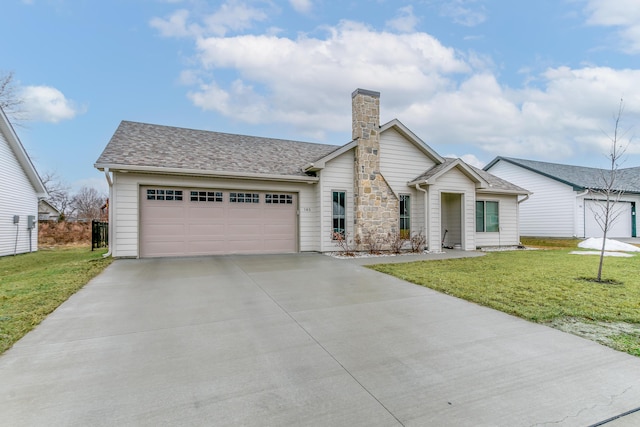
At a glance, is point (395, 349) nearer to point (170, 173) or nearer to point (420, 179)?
point (170, 173)

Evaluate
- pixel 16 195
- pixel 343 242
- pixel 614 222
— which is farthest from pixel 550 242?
pixel 16 195

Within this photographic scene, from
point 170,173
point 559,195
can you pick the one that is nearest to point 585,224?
point 559,195

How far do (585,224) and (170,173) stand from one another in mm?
20973

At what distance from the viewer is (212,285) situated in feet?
19.9

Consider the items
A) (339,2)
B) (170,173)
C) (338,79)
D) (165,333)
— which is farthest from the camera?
(338,79)

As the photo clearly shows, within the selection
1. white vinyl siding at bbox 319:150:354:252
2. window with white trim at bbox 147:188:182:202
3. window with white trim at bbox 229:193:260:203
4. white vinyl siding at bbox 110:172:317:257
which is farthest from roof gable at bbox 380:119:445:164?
window with white trim at bbox 147:188:182:202

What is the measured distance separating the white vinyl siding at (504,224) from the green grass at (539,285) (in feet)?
14.6

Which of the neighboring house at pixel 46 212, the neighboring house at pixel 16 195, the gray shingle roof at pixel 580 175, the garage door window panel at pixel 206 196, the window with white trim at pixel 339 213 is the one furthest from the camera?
the neighboring house at pixel 46 212

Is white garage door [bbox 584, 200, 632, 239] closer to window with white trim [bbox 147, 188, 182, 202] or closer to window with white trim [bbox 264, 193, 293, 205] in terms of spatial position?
window with white trim [bbox 264, 193, 293, 205]

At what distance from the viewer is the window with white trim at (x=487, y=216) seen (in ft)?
44.8

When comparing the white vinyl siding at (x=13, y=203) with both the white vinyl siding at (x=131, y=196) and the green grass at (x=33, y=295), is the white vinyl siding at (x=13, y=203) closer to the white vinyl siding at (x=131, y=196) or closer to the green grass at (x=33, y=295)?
the green grass at (x=33, y=295)

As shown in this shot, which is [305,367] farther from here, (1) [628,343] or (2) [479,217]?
(2) [479,217]

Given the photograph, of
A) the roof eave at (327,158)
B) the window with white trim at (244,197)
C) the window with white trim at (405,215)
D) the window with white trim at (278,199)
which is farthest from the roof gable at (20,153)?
the window with white trim at (405,215)

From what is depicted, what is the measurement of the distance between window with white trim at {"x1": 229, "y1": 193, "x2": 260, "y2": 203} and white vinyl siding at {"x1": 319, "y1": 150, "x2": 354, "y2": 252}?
95.4 inches
